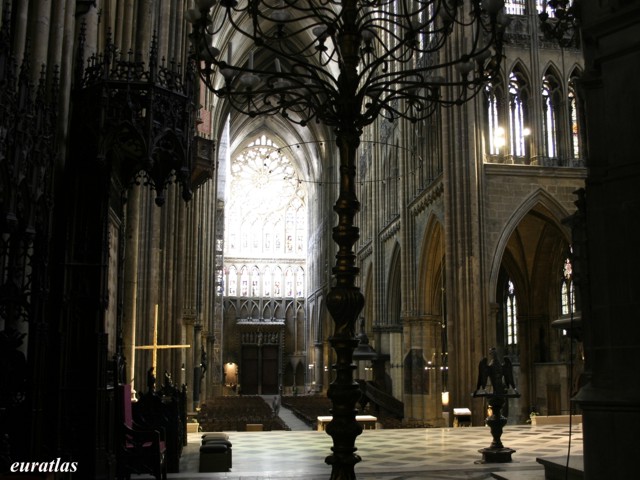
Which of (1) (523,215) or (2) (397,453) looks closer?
(2) (397,453)

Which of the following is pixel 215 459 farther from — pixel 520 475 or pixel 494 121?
pixel 494 121

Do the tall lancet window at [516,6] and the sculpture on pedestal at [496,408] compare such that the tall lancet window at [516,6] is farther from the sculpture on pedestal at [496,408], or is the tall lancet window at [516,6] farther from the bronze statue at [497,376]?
the bronze statue at [497,376]

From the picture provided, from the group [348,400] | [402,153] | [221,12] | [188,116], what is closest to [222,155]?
[221,12]

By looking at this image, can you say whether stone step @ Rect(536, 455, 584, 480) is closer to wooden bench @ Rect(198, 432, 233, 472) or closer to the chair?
wooden bench @ Rect(198, 432, 233, 472)

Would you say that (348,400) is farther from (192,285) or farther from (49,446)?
(192,285)

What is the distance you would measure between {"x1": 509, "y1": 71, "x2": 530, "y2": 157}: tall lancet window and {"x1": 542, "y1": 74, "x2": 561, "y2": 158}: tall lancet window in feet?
2.11

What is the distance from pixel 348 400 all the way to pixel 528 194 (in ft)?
60.1

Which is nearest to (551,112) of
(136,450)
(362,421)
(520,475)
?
(362,421)

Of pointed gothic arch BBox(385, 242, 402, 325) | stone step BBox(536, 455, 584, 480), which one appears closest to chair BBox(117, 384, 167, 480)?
stone step BBox(536, 455, 584, 480)

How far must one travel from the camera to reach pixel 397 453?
11.7m

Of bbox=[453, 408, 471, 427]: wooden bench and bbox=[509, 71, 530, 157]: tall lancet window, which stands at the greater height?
bbox=[509, 71, 530, 157]: tall lancet window

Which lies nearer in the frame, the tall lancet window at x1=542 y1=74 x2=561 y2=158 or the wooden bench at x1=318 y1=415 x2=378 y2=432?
the wooden bench at x1=318 y1=415 x2=378 y2=432

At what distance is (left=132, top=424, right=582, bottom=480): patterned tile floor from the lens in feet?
30.6

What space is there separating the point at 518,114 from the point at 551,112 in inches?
45.3
